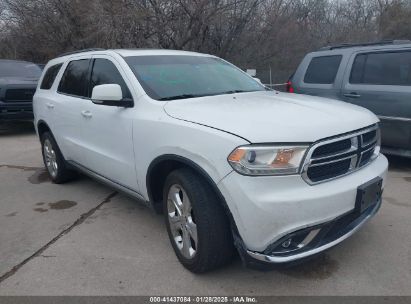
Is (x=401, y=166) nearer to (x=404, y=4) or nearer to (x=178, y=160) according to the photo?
(x=178, y=160)

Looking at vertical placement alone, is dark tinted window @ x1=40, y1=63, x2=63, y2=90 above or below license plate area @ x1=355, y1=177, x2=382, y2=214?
above

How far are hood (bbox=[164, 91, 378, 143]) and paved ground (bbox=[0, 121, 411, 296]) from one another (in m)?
1.08

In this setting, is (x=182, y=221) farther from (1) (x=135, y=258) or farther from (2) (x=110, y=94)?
(2) (x=110, y=94)

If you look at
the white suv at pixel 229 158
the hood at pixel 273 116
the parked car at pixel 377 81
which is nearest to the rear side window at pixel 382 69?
the parked car at pixel 377 81

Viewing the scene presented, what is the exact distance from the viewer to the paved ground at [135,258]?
2973mm

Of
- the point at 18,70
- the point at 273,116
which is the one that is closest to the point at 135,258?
the point at 273,116

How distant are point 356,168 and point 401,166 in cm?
339

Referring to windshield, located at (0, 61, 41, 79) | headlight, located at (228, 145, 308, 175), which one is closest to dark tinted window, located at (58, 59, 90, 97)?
Result: headlight, located at (228, 145, 308, 175)

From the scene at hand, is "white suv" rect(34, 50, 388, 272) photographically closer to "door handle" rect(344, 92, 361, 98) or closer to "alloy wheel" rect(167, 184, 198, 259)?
"alloy wheel" rect(167, 184, 198, 259)

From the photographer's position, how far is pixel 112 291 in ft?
9.75

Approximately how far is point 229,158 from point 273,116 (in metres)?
0.50

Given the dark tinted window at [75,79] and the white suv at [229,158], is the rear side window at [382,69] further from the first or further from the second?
the dark tinted window at [75,79]

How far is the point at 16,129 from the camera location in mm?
10906

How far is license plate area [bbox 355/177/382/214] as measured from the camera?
2.84 m
